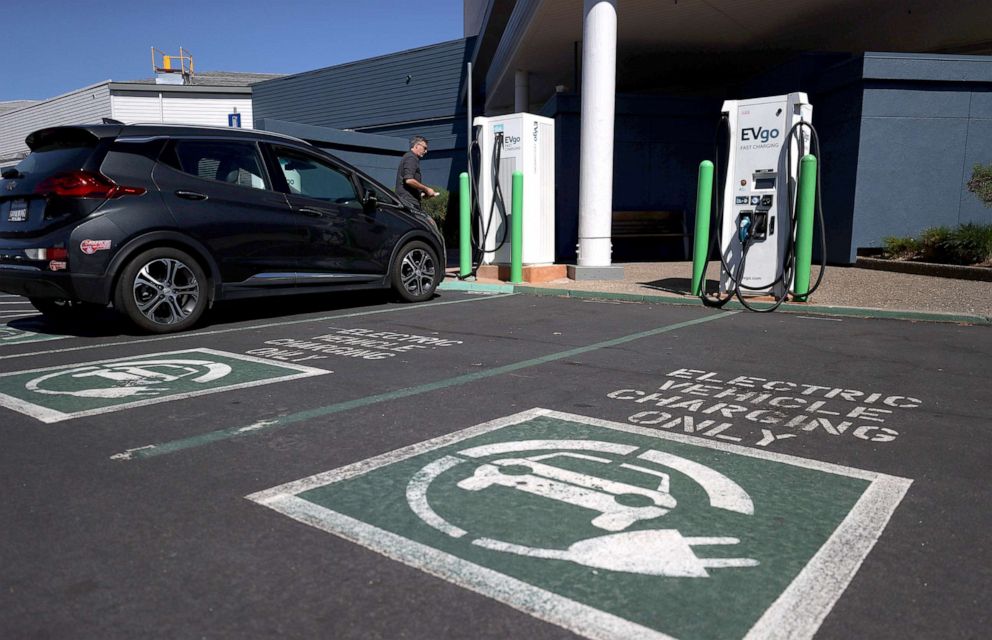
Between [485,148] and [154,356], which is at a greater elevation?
[485,148]

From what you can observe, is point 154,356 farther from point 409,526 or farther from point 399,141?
point 399,141

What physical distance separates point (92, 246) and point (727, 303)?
6.62 metres

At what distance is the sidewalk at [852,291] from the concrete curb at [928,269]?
0.52 ft

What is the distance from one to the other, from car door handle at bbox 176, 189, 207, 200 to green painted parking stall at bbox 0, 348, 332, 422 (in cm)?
174

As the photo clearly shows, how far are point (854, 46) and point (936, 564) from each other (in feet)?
61.7

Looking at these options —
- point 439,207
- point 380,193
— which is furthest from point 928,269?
point 439,207

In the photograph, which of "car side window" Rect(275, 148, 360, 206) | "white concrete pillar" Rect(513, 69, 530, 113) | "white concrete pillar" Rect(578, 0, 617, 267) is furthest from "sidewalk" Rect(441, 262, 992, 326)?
"white concrete pillar" Rect(513, 69, 530, 113)

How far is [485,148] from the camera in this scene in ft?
38.1

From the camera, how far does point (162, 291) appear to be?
6539 mm

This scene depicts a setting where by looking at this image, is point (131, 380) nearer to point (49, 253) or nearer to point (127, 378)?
point (127, 378)

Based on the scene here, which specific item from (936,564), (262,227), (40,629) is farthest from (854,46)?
(40,629)

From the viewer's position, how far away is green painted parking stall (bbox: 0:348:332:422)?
4.06 meters

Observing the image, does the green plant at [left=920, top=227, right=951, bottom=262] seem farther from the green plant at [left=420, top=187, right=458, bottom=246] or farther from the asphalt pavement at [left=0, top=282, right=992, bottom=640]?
the green plant at [left=420, top=187, right=458, bottom=246]

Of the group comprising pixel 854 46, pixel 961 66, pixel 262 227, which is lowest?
pixel 262 227
